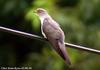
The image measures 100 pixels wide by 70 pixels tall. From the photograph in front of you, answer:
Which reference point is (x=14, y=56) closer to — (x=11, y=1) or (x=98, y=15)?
(x=11, y=1)

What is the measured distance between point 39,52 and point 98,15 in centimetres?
116

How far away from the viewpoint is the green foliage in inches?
281

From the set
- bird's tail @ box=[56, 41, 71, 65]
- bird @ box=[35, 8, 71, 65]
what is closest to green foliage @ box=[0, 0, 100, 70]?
bird @ box=[35, 8, 71, 65]

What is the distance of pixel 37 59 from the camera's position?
7.59 m

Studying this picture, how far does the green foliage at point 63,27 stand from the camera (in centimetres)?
714

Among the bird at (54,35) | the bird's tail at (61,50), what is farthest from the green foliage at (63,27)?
the bird's tail at (61,50)

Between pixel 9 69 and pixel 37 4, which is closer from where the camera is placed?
pixel 37 4

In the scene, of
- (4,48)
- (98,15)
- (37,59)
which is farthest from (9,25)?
(98,15)

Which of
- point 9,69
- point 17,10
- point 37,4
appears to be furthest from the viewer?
point 9,69

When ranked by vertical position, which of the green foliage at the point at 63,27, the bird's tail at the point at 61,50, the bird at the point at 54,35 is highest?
the bird at the point at 54,35

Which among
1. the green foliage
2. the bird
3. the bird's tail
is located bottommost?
the green foliage

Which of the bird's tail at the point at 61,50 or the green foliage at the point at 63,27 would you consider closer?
the bird's tail at the point at 61,50

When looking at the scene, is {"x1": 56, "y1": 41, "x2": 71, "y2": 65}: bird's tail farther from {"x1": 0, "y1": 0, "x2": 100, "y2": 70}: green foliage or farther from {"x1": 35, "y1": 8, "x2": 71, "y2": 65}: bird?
{"x1": 0, "y1": 0, "x2": 100, "y2": 70}: green foliage

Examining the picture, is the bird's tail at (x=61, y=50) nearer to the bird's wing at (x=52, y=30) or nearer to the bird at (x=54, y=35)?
the bird at (x=54, y=35)
